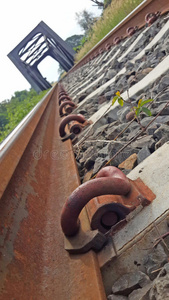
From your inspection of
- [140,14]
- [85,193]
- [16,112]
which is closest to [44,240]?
[85,193]

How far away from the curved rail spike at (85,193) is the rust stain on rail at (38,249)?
8 centimetres

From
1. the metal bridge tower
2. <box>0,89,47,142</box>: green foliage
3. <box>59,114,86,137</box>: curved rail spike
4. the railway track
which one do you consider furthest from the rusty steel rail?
the metal bridge tower

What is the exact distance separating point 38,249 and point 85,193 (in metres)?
0.27

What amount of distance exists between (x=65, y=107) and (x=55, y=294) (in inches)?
129

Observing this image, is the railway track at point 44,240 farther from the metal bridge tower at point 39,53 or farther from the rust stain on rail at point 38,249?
the metal bridge tower at point 39,53

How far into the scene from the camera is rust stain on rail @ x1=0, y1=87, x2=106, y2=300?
2.59 ft

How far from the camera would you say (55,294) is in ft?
2.67

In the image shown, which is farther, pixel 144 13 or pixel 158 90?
pixel 144 13

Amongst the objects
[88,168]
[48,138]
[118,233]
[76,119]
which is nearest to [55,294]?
[118,233]

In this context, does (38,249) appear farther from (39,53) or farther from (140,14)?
(39,53)

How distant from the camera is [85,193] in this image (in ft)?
3.00

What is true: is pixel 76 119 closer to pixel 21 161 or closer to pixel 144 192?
pixel 21 161

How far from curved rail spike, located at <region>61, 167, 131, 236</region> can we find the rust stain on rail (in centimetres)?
8

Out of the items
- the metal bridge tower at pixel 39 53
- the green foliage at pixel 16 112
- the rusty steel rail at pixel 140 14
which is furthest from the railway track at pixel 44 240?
the metal bridge tower at pixel 39 53
